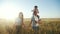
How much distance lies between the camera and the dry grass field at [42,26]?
1953 millimetres

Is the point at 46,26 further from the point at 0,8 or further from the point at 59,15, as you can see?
the point at 0,8

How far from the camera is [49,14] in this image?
2014 mm

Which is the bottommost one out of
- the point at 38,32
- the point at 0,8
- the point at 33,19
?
the point at 38,32

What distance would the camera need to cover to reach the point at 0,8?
1.99 m

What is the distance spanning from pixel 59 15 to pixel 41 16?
247mm

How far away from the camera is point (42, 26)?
77.6 inches

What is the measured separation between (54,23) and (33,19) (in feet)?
0.93

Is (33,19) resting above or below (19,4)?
below

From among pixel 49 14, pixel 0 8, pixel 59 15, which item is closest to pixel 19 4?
pixel 0 8

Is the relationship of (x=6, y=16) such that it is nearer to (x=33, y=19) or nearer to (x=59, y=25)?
(x=33, y=19)

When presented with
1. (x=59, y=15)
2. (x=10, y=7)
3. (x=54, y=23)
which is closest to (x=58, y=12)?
(x=59, y=15)

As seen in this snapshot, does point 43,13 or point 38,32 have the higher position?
point 43,13

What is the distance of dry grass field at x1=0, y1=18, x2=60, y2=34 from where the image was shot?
6.41 ft

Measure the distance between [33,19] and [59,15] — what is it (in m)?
0.36
